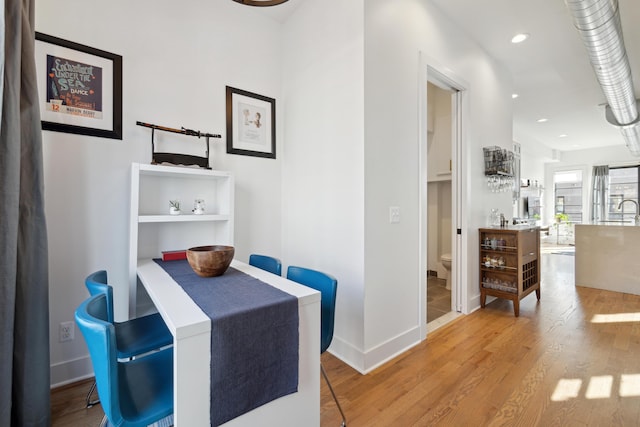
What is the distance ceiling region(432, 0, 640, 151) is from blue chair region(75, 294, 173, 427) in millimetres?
3349

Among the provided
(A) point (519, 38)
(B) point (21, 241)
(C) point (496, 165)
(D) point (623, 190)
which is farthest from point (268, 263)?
(D) point (623, 190)

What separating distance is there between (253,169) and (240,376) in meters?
2.04

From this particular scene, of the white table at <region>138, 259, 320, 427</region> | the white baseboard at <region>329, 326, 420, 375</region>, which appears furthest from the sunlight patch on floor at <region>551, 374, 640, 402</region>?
the white table at <region>138, 259, 320, 427</region>

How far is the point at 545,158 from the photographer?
8.84 metres

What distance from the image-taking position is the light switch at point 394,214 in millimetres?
2234

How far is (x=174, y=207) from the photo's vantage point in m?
2.15

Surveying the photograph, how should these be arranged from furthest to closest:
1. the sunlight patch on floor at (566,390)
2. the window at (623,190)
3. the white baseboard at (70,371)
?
the window at (623,190) → the white baseboard at (70,371) → the sunlight patch on floor at (566,390)

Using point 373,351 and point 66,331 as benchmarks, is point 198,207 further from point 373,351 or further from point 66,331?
point 373,351

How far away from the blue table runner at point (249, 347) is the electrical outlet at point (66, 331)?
4.33 ft

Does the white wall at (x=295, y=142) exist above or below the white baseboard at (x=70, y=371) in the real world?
above

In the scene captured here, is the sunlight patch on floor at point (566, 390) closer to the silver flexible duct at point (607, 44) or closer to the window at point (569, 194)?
the silver flexible duct at point (607, 44)

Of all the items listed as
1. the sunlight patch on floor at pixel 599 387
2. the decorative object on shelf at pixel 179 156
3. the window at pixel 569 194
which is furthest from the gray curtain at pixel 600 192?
the decorative object on shelf at pixel 179 156

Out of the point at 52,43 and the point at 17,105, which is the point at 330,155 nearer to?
the point at 17,105

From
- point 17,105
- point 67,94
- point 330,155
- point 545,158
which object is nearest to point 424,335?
point 330,155
